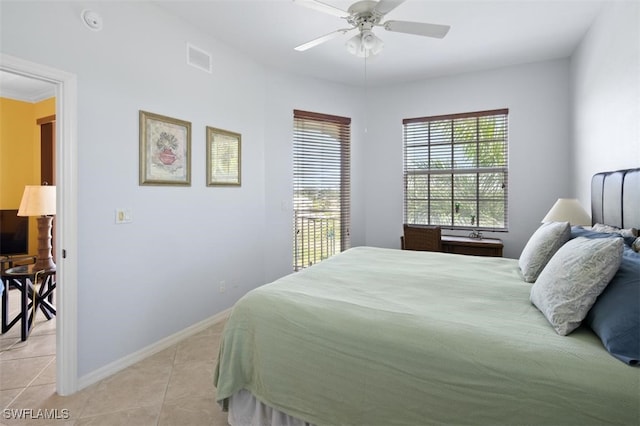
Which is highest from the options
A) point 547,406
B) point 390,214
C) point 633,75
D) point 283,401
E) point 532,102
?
point 532,102

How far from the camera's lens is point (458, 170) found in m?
4.19

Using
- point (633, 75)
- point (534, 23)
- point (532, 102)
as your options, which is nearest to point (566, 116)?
point (532, 102)

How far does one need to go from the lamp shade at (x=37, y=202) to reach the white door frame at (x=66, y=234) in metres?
1.51

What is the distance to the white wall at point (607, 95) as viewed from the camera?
6.84 feet

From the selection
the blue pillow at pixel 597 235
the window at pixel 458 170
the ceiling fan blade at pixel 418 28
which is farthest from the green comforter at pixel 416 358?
the window at pixel 458 170

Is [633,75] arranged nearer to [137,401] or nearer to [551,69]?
[551,69]

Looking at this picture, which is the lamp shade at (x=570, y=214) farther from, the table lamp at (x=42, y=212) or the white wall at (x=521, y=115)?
the table lamp at (x=42, y=212)

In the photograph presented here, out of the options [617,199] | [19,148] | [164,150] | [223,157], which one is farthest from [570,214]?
[19,148]

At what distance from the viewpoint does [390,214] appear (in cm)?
459

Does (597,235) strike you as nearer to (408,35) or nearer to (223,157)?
(408,35)

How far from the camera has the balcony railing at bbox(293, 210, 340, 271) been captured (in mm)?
4250

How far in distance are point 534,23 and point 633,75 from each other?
1.16 metres

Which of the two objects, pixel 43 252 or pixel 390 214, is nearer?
pixel 43 252

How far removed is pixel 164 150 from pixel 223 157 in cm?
68
